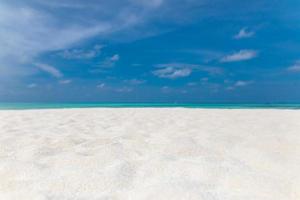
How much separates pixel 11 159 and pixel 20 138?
840 millimetres

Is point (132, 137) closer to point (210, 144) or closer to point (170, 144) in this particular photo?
point (170, 144)

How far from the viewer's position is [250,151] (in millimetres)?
2311

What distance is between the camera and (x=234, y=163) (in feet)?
6.35

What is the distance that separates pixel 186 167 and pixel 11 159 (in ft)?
4.67

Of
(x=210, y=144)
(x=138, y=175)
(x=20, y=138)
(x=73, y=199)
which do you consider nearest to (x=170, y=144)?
(x=210, y=144)

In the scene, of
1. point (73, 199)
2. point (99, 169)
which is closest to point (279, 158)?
point (99, 169)

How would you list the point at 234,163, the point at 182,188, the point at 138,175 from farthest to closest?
1. the point at 234,163
2. the point at 138,175
3. the point at 182,188

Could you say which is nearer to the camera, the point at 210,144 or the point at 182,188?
the point at 182,188

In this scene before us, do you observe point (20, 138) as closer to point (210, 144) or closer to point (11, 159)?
point (11, 159)

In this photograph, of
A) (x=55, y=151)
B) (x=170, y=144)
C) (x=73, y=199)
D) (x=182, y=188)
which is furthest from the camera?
(x=170, y=144)

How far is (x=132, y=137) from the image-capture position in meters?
2.91

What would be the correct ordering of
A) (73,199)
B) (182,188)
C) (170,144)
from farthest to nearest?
(170,144)
(182,188)
(73,199)

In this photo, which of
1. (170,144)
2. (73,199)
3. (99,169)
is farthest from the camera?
(170,144)

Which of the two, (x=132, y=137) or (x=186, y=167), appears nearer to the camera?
(x=186, y=167)
